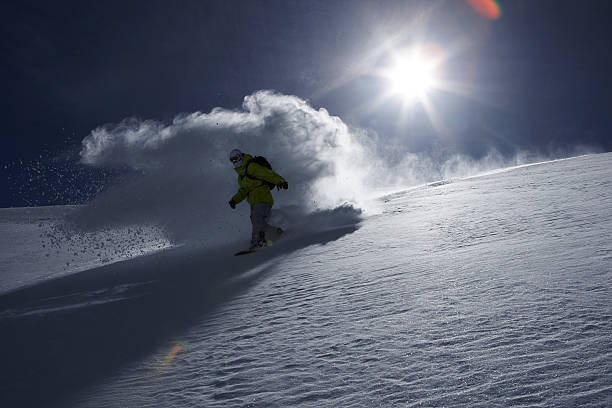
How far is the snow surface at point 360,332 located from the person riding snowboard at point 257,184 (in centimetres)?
329

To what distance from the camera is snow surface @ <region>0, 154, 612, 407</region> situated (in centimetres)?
147

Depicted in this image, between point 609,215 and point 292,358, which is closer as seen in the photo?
point 292,358

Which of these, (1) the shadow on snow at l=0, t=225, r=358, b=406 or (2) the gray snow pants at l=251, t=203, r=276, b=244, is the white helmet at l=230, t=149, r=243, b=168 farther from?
(1) the shadow on snow at l=0, t=225, r=358, b=406

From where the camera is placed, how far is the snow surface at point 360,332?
147 centimetres

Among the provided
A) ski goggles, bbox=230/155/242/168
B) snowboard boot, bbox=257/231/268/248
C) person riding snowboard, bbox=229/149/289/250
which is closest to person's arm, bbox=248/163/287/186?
person riding snowboard, bbox=229/149/289/250

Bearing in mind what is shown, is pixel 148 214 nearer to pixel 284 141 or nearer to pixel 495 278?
pixel 284 141

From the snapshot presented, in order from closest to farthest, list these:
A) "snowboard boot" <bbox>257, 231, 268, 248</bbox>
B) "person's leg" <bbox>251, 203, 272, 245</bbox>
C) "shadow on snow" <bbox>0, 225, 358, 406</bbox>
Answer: "shadow on snow" <bbox>0, 225, 358, 406</bbox>
"snowboard boot" <bbox>257, 231, 268, 248</bbox>
"person's leg" <bbox>251, 203, 272, 245</bbox>

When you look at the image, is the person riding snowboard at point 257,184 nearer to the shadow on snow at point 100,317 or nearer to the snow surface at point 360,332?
the shadow on snow at point 100,317

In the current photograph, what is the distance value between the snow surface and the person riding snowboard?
3.29 metres

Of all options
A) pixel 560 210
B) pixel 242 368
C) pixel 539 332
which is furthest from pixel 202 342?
pixel 560 210

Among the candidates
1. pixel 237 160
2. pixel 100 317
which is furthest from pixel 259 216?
pixel 100 317

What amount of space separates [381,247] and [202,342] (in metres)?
2.89

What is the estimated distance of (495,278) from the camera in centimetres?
265

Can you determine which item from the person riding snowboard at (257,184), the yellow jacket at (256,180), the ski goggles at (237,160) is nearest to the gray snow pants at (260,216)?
the person riding snowboard at (257,184)
